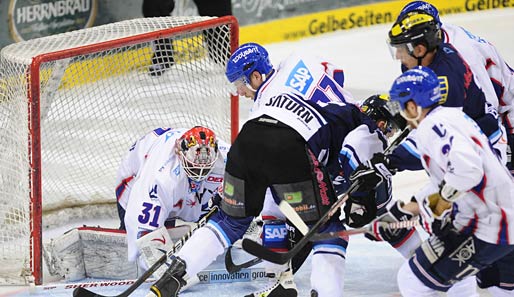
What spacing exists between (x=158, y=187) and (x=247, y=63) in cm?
64

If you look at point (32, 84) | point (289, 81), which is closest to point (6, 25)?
point (32, 84)

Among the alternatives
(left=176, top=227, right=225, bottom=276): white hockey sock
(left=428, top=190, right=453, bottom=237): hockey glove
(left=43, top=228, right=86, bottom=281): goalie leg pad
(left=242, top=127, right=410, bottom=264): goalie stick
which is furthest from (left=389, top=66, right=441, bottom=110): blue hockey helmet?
(left=43, top=228, right=86, bottom=281): goalie leg pad

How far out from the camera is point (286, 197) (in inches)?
168

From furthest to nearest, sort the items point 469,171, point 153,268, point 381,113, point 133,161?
point 133,161
point 381,113
point 153,268
point 469,171

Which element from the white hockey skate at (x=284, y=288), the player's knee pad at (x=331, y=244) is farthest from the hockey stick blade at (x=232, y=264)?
the player's knee pad at (x=331, y=244)

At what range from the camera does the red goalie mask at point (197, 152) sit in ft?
15.6

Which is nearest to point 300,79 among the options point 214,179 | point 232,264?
point 214,179

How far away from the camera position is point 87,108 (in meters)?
5.43

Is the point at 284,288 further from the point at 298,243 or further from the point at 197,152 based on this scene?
the point at 197,152

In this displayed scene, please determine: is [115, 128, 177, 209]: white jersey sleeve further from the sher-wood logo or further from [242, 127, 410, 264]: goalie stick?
the sher-wood logo

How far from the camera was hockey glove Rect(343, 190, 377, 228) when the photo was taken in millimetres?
4395

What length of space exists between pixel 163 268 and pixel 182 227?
0.34 m

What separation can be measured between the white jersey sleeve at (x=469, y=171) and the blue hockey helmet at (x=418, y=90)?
0.05 meters

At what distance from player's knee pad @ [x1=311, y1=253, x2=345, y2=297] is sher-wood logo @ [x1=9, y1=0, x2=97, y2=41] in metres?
3.65
